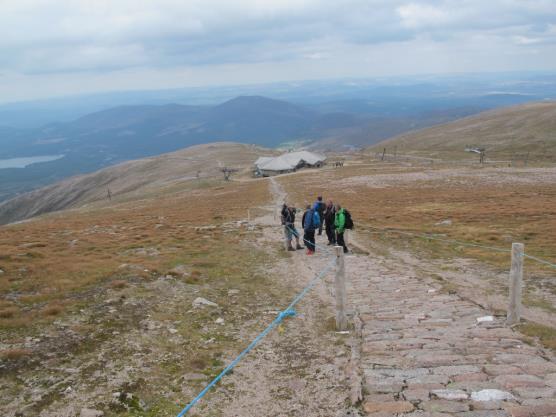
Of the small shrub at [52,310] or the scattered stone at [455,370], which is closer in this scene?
the scattered stone at [455,370]

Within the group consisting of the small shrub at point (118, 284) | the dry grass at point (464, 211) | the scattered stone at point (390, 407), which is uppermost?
the scattered stone at point (390, 407)

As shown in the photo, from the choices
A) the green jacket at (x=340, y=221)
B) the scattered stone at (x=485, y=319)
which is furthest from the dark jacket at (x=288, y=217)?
the scattered stone at (x=485, y=319)

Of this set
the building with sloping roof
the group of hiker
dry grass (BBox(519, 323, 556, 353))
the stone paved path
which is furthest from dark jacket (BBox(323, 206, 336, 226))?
the building with sloping roof

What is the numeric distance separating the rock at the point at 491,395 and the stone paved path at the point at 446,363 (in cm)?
2

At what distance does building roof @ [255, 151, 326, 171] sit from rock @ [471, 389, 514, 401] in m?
103

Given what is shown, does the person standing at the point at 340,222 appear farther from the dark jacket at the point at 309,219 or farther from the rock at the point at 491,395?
the rock at the point at 491,395

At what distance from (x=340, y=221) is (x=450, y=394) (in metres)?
13.7

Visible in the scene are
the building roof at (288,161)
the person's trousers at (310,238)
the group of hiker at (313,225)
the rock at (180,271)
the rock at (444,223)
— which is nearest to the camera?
the rock at (180,271)

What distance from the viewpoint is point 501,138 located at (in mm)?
153750

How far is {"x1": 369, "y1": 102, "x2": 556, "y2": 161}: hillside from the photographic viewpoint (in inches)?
5256

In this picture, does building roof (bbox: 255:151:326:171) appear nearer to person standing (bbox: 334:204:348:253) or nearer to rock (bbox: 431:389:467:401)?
person standing (bbox: 334:204:348:253)

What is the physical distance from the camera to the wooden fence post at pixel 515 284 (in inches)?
422

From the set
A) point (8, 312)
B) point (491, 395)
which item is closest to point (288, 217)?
point (8, 312)

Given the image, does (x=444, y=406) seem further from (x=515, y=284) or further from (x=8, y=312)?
(x=8, y=312)
